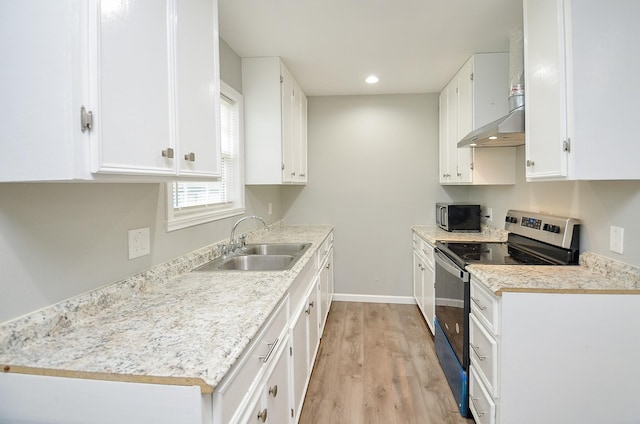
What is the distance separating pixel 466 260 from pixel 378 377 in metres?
1.09

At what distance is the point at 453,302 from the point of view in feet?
7.04

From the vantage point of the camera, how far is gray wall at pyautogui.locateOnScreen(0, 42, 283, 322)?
951mm

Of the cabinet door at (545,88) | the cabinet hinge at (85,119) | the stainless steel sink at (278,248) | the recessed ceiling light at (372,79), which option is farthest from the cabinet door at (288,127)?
the cabinet hinge at (85,119)

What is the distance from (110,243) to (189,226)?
595 mm

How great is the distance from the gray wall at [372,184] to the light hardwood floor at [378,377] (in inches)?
26.4

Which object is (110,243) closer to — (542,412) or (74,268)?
(74,268)

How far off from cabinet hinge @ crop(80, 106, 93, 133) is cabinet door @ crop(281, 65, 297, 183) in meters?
2.00

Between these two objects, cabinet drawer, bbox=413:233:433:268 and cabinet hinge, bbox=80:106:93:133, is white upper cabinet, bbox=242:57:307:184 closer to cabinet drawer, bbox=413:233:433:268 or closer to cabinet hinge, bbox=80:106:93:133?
cabinet drawer, bbox=413:233:433:268

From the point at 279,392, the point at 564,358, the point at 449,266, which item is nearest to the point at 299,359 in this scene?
the point at 279,392

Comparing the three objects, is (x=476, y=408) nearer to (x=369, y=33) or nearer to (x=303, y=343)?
(x=303, y=343)

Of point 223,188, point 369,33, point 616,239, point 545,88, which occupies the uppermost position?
point 369,33

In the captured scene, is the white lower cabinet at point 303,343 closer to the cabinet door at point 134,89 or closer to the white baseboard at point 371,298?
the cabinet door at point 134,89

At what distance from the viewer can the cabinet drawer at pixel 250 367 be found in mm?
849

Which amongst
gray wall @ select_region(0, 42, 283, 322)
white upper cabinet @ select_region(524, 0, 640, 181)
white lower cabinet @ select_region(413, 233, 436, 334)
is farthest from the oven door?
gray wall @ select_region(0, 42, 283, 322)
